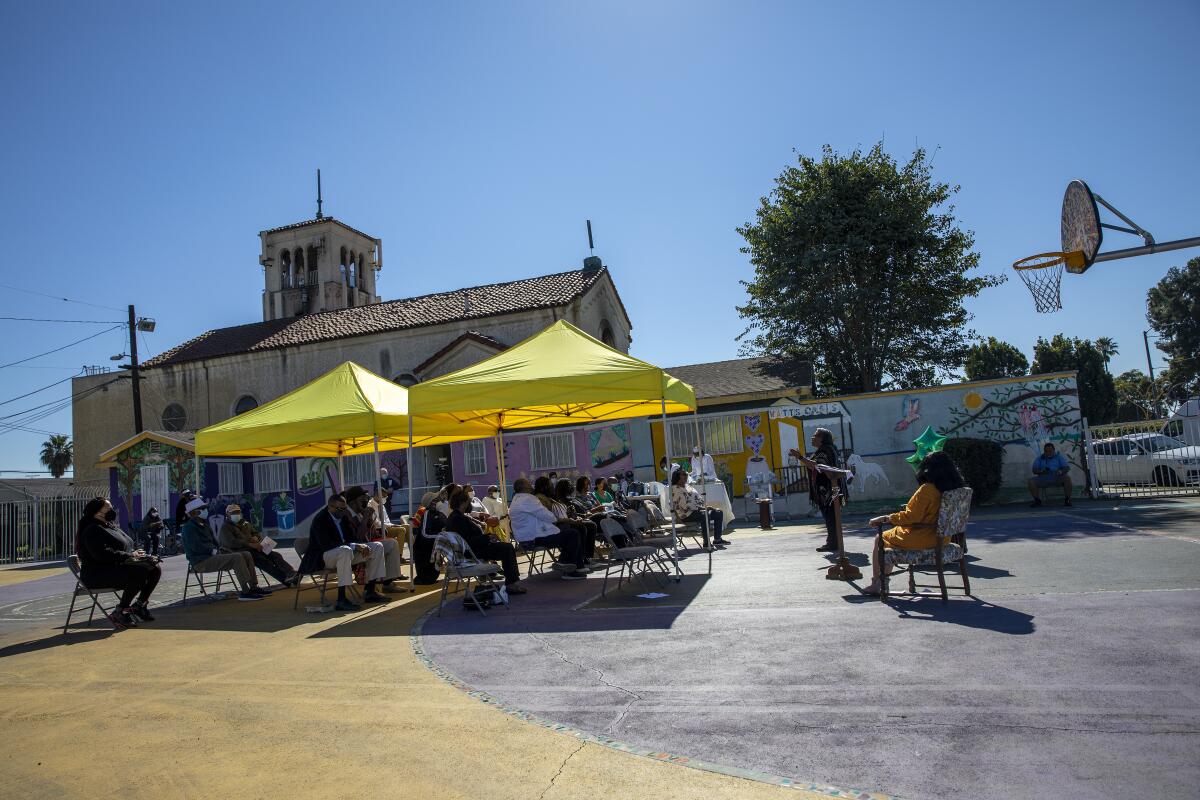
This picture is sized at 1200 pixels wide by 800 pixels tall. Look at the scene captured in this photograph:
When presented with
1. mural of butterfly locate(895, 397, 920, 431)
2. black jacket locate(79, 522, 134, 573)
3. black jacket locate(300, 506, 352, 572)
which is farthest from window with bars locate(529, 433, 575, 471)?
black jacket locate(79, 522, 134, 573)

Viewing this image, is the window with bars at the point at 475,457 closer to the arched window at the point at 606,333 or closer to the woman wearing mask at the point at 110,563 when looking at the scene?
the arched window at the point at 606,333

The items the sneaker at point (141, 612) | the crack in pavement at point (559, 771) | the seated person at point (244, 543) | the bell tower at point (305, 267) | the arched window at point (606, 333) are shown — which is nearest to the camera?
the crack in pavement at point (559, 771)

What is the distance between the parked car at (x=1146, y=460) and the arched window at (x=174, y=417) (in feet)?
108

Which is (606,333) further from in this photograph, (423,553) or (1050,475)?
(423,553)

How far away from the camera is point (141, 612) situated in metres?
9.02

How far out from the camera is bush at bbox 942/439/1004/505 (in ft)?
54.7

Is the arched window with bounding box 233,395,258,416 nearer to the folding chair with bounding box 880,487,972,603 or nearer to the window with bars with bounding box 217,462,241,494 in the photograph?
the window with bars with bounding box 217,462,241,494

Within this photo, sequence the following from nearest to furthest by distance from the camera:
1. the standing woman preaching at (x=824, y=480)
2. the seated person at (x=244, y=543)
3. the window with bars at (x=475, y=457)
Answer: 1. the standing woman preaching at (x=824, y=480)
2. the seated person at (x=244, y=543)
3. the window with bars at (x=475, y=457)

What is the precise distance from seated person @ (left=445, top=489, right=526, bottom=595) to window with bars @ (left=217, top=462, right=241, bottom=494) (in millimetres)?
19896

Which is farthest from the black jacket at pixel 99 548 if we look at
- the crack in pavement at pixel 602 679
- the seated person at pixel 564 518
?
the crack in pavement at pixel 602 679

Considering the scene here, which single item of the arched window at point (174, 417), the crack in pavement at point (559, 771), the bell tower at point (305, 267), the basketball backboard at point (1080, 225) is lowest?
the crack in pavement at point (559, 771)

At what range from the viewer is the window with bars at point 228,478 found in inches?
1022

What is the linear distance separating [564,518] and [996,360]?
51589mm

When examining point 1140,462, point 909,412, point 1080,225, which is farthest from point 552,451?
point 1080,225
